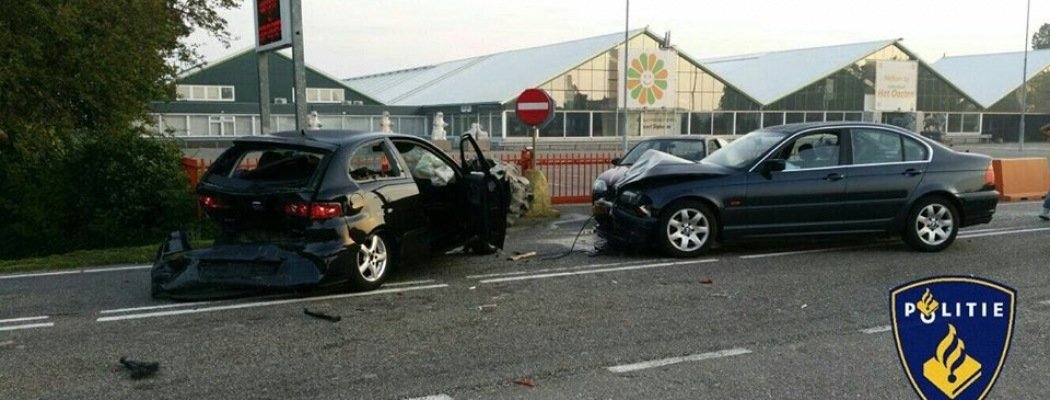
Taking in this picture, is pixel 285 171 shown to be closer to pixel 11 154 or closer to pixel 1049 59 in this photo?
pixel 11 154

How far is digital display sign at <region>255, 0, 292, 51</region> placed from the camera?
1169cm

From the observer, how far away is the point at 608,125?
50.2m

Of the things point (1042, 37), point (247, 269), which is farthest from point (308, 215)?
point (1042, 37)

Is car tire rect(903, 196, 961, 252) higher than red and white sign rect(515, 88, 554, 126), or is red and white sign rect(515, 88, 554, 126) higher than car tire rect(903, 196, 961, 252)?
red and white sign rect(515, 88, 554, 126)

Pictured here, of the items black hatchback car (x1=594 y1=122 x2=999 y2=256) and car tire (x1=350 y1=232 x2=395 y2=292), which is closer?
car tire (x1=350 y1=232 x2=395 y2=292)

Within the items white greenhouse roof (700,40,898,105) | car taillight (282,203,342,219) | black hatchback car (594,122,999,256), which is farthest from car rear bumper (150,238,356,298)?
white greenhouse roof (700,40,898,105)

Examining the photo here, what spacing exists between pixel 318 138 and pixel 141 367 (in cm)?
295

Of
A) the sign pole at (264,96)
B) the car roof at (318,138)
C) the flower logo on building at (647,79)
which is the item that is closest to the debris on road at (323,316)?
the car roof at (318,138)

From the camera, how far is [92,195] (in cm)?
1284

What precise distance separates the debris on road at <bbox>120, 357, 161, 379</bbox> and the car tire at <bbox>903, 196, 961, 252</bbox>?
7.87 meters

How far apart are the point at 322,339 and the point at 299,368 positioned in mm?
679

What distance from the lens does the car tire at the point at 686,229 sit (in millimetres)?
8844

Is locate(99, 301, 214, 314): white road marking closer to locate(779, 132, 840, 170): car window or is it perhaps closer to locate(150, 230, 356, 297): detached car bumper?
locate(150, 230, 356, 297): detached car bumper

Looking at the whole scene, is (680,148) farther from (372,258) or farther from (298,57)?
(372,258)
